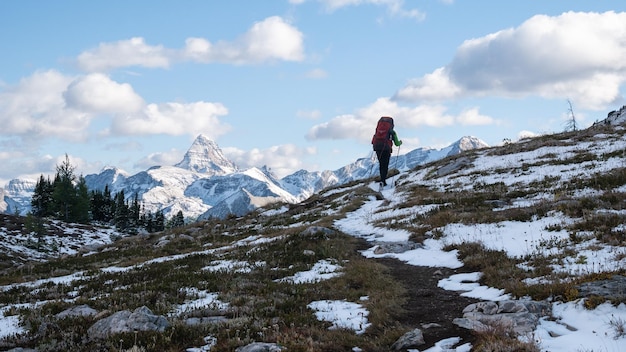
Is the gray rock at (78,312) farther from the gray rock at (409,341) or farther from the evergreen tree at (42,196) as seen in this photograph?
the evergreen tree at (42,196)

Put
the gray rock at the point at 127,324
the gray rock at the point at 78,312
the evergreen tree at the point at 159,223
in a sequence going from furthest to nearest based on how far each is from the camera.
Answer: the evergreen tree at the point at 159,223 < the gray rock at the point at 78,312 < the gray rock at the point at 127,324

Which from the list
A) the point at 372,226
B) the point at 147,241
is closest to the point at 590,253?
the point at 372,226

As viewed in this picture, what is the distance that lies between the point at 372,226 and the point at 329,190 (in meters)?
23.7

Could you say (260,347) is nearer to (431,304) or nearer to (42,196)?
(431,304)

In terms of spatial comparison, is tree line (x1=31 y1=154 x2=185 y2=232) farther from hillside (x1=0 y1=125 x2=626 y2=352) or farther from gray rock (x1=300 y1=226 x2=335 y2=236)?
gray rock (x1=300 y1=226 x2=335 y2=236)

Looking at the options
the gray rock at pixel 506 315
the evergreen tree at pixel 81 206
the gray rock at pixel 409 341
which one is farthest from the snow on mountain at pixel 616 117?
the evergreen tree at pixel 81 206

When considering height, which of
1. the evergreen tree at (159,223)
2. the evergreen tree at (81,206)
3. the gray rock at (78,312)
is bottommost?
the evergreen tree at (159,223)

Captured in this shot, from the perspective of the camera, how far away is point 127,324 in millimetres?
8500

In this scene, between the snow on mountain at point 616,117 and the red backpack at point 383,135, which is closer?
the red backpack at point 383,135

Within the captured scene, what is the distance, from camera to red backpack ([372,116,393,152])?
32.8 metres

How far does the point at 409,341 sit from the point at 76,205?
97.4 metres

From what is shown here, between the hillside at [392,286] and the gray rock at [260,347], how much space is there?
0.19 feet

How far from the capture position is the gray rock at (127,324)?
27.4ft

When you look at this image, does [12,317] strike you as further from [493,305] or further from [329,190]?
[329,190]
